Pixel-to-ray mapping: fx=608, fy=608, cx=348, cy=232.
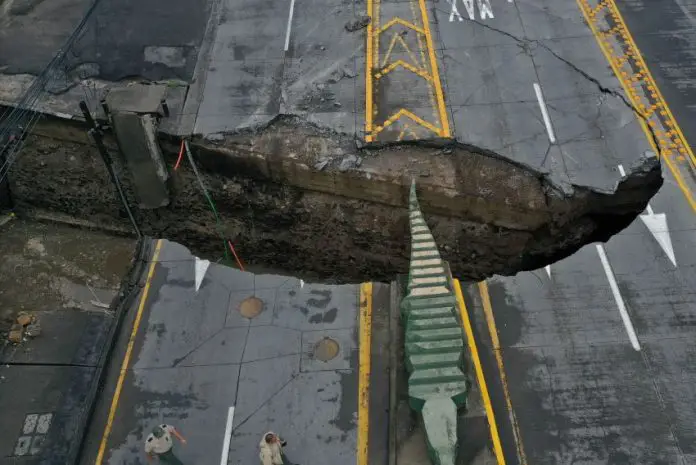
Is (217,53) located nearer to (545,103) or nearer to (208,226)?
(208,226)

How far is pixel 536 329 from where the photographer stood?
981 centimetres

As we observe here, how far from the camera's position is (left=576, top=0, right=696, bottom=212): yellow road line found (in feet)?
38.9

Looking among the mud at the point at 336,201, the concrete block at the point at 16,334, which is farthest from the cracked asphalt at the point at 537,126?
the concrete block at the point at 16,334

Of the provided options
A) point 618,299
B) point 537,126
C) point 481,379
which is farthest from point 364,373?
point 537,126

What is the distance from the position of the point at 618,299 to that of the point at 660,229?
186 centimetres

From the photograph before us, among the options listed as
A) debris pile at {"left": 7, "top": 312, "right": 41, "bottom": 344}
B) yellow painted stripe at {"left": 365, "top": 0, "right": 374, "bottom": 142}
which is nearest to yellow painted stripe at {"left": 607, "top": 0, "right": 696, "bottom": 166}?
yellow painted stripe at {"left": 365, "top": 0, "right": 374, "bottom": 142}

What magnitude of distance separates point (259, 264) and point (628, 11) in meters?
11.3

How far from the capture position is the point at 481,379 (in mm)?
9039

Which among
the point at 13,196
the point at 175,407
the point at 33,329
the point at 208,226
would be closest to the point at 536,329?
the point at 175,407

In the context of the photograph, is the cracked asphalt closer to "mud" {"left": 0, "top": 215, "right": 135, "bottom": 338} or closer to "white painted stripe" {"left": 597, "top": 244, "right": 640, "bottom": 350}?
"white painted stripe" {"left": 597, "top": 244, "right": 640, "bottom": 350}

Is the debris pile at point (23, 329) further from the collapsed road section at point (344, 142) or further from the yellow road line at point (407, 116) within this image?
the yellow road line at point (407, 116)

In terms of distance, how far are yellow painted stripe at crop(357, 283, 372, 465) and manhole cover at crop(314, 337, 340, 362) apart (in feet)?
1.45

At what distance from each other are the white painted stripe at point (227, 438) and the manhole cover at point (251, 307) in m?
1.73

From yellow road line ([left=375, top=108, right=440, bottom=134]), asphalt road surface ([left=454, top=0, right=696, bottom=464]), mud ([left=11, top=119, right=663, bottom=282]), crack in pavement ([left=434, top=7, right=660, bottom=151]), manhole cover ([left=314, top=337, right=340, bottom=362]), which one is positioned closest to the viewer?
asphalt road surface ([left=454, top=0, right=696, bottom=464])
